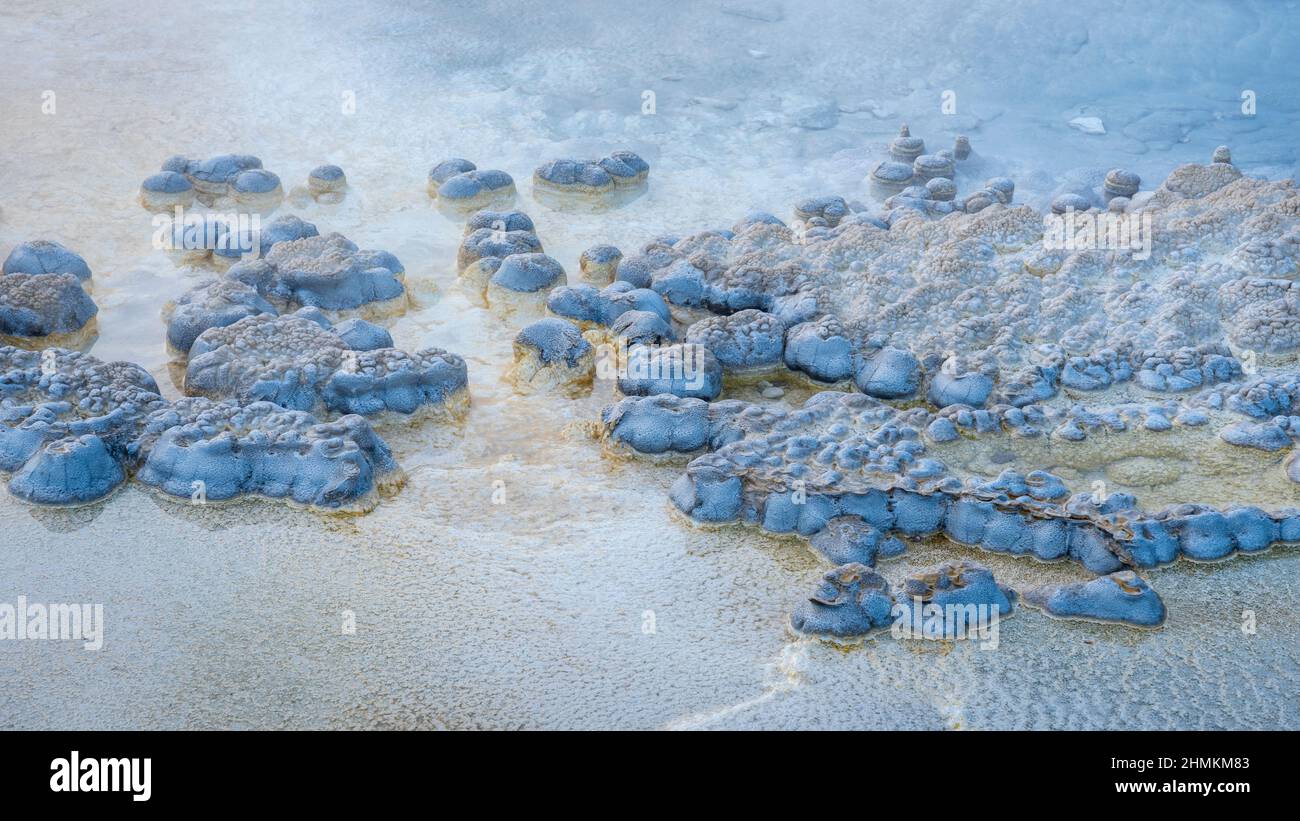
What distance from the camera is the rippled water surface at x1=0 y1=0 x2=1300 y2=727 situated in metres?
2.79

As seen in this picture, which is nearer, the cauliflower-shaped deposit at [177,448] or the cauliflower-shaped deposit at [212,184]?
the cauliflower-shaped deposit at [177,448]

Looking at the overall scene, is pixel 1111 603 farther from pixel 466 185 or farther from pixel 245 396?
pixel 466 185

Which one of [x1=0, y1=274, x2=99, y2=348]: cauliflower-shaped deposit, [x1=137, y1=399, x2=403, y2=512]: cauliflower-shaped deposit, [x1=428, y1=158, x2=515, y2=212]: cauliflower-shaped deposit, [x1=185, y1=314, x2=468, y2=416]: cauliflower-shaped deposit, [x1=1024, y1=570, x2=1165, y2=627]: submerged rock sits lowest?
[x1=1024, y1=570, x2=1165, y2=627]: submerged rock

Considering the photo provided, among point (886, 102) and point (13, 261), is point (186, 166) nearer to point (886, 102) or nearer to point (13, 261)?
point (13, 261)

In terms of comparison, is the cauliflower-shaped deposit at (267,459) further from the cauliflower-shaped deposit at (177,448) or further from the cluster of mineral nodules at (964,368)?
the cluster of mineral nodules at (964,368)

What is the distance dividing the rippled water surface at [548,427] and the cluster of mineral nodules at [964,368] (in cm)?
10

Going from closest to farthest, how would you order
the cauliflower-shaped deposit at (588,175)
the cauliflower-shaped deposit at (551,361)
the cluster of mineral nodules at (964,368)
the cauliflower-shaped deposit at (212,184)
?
the cluster of mineral nodules at (964,368) < the cauliflower-shaped deposit at (551,361) < the cauliflower-shaped deposit at (212,184) < the cauliflower-shaped deposit at (588,175)

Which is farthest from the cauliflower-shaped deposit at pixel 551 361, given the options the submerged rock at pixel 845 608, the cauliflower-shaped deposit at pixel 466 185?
the cauliflower-shaped deposit at pixel 466 185

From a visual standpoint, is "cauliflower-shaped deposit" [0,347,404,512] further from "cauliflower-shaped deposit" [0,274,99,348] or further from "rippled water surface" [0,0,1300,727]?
"cauliflower-shaped deposit" [0,274,99,348]

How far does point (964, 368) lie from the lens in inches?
158

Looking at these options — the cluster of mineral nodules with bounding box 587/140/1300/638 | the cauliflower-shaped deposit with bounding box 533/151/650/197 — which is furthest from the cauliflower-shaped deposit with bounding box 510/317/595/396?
the cauliflower-shaped deposit with bounding box 533/151/650/197

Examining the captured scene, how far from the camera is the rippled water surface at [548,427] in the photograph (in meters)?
2.79

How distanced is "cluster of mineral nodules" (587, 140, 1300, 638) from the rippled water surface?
0.10 m

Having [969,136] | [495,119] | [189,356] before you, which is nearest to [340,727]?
[189,356]
